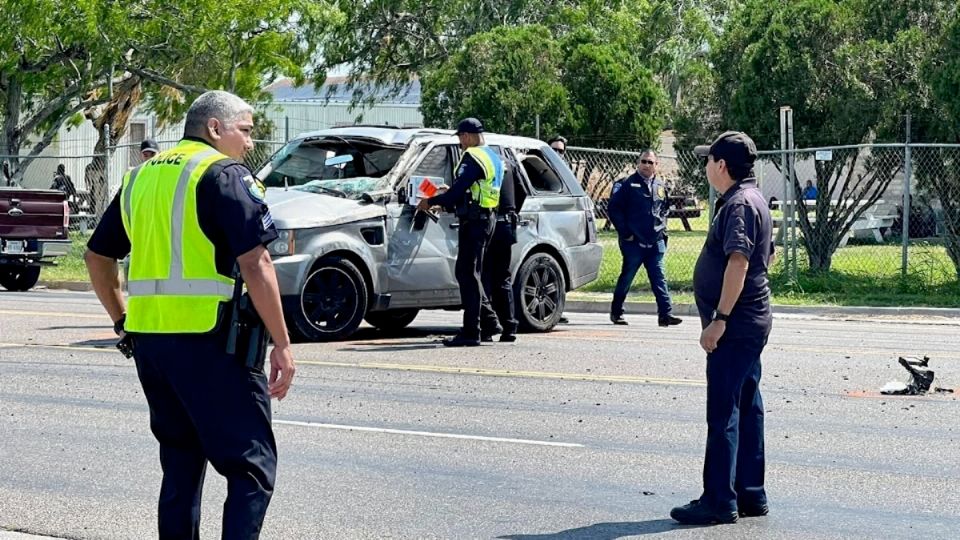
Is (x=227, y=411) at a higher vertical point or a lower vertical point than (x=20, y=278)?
higher

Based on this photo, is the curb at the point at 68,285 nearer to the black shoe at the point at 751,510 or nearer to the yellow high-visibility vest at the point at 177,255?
the black shoe at the point at 751,510

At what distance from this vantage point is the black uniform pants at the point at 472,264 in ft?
43.5

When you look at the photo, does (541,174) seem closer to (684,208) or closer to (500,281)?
(500,281)

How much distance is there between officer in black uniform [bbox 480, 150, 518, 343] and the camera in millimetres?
13688

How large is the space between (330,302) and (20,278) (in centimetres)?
1145

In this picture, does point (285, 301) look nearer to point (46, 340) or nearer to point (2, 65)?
point (46, 340)

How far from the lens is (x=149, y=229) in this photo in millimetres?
5340

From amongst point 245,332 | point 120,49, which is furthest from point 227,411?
point 120,49

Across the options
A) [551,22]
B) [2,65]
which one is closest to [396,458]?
[2,65]

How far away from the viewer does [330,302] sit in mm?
13508

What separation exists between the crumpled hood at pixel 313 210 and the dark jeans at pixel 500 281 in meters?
1.03

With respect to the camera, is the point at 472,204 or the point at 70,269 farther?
the point at 70,269

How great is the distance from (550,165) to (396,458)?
734 cm

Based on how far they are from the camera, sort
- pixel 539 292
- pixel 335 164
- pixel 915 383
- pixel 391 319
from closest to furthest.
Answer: pixel 915 383
pixel 335 164
pixel 539 292
pixel 391 319
